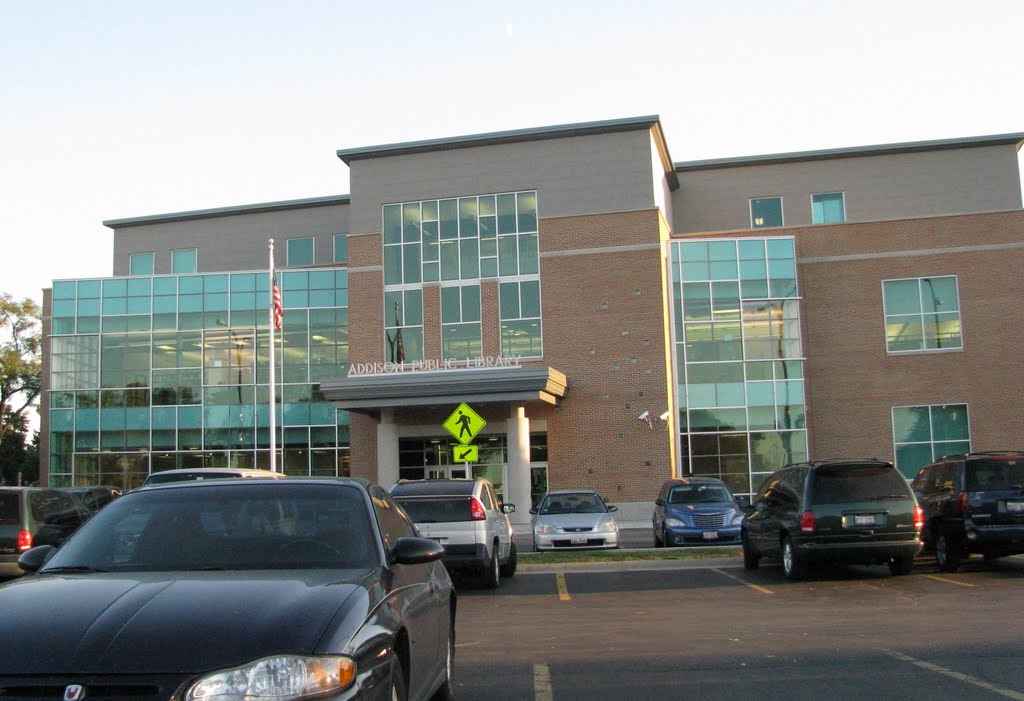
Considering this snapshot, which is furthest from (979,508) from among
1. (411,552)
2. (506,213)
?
(506,213)

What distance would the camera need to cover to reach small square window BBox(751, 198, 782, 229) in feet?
148

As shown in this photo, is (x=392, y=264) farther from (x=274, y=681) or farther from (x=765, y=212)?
(x=274, y=681)

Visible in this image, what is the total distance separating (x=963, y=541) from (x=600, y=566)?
5.83 m

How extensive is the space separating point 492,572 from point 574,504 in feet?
24.6

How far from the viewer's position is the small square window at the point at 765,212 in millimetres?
45156

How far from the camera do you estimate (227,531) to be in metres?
5.53

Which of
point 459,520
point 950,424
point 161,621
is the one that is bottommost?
point 459,520

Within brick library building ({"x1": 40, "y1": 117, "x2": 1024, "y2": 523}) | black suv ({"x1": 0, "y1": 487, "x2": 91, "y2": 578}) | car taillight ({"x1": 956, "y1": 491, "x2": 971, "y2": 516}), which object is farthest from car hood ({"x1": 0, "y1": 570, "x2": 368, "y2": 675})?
brick library building ({"x1": 40, "y1": 117, "x2": 1024, "y2": 523})

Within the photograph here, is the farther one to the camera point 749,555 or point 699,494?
point 699,494

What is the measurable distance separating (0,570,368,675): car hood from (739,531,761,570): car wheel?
13.4m

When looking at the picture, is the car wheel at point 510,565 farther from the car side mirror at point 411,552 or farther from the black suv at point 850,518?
the car side mirror at point 411,552

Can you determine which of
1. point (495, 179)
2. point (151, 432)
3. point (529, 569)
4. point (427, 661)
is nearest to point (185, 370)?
point (151, 432)

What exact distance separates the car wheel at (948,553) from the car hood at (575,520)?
291 inches

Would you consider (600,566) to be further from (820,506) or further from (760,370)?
(760,370)
